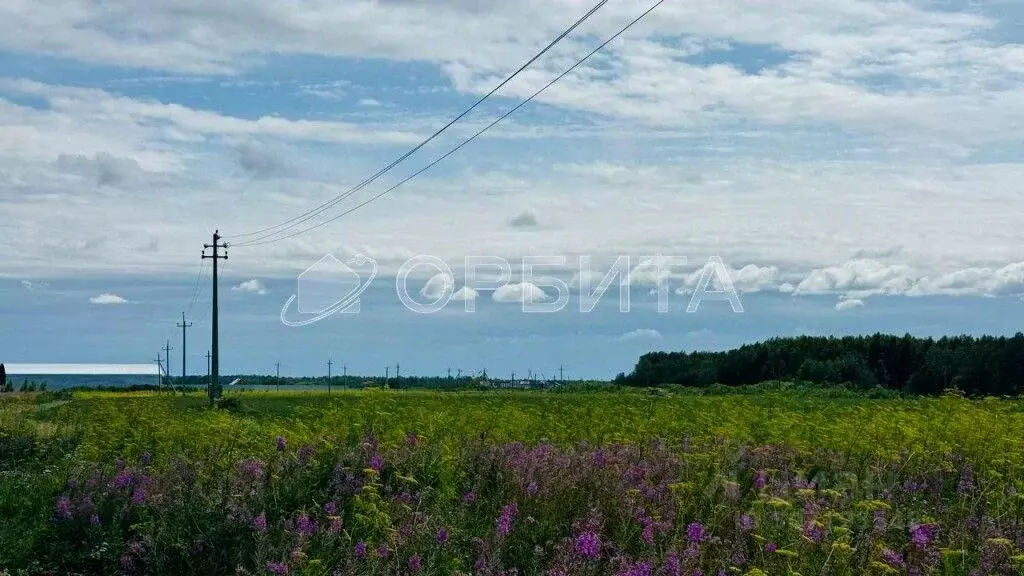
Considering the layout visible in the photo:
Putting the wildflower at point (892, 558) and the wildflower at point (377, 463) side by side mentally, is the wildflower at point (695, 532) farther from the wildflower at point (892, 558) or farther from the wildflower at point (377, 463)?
the wildflower at point (377, 463)

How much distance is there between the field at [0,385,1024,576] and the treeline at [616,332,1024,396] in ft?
195

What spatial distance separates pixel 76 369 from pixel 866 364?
10873cm

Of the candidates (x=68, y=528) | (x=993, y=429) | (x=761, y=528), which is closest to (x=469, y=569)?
(x=761, y=528)

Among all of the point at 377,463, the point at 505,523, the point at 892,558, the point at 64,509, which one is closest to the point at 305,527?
the point at 505,523

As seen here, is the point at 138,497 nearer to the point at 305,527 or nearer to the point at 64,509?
the point at 64,509

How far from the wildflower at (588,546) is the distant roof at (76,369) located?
446 feet

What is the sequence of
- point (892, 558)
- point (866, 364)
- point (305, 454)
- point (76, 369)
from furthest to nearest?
point (76, 369), point (866, 364), point (305, 454), point (892, 558)

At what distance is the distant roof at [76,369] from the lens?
136m

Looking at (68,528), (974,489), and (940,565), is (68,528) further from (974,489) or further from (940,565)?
(974,489)

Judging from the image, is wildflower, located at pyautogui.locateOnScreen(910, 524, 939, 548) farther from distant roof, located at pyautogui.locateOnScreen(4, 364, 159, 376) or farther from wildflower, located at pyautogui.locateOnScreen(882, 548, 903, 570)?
distant roof, located at pyautogui.locateOnScreen(4, 364, 159, 376)

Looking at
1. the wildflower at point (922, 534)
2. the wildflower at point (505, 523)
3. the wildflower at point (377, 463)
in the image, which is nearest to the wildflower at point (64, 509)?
the wildflower at point (377, 463)

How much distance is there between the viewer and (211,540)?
8.55 meters

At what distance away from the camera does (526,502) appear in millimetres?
9539

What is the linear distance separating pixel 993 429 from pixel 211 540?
34.8 feet
